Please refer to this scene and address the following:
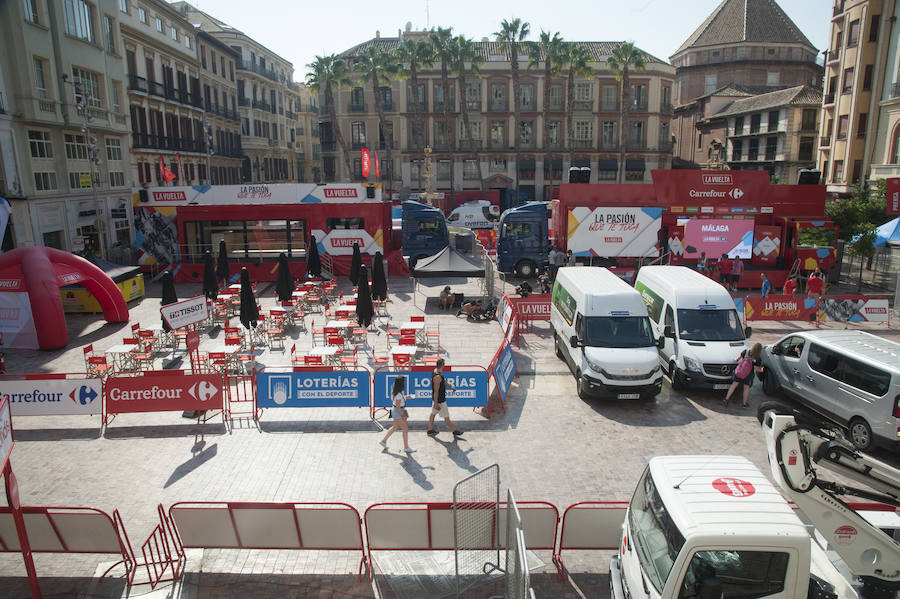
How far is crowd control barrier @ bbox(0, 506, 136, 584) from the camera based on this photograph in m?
7.52

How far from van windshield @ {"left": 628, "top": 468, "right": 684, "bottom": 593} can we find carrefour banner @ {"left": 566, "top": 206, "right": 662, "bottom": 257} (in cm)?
2062

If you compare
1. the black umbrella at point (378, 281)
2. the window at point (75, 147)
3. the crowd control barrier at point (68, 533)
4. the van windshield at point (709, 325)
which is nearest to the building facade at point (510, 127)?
the window at point (75, 147)

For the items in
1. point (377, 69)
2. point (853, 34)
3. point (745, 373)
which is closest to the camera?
point (745, 373)

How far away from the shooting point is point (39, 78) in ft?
89.0

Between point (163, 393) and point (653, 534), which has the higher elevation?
point (653, 534)

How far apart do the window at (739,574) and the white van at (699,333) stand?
8.88 metres

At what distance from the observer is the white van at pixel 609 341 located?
1292 cm

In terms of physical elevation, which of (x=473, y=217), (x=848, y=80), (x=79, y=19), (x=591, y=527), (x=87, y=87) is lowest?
(x=591, y=527)

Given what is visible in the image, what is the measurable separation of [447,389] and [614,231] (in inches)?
633

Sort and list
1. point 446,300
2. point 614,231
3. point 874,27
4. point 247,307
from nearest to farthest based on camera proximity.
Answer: point 247,307 < point 446,300 < point 614,231 < point 874,27

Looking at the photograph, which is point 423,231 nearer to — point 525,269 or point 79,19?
point 525,269

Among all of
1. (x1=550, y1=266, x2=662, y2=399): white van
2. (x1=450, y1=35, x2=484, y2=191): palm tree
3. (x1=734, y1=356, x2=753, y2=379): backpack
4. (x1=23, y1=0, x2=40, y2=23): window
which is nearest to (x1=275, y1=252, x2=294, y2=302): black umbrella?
(x1=550, y1=266, x2=662, y2=399): white van

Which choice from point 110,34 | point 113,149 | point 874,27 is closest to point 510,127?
point 874,27

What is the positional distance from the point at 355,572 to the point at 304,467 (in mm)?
3253
